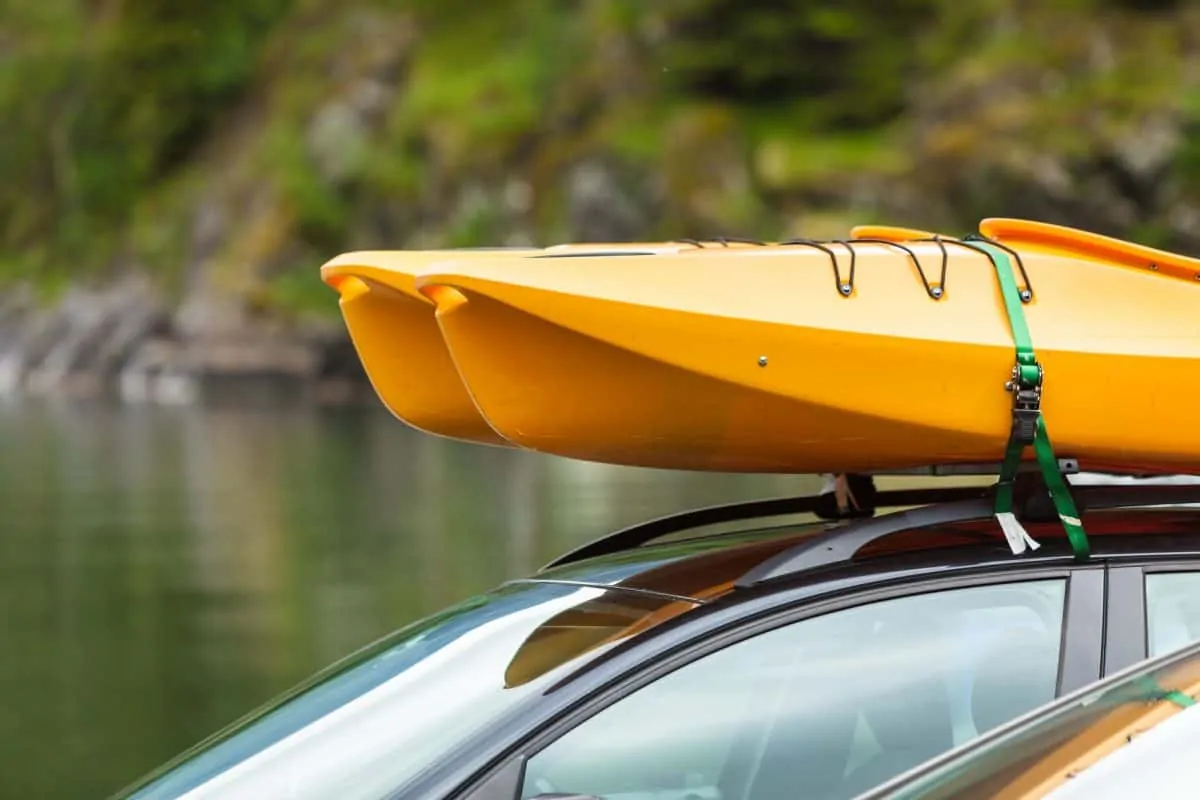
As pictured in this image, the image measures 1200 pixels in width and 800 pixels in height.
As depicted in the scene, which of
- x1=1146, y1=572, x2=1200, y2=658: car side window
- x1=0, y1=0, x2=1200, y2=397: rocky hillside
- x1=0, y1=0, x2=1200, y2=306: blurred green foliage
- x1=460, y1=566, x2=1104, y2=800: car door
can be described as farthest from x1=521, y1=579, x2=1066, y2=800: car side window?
x1=0, y1=0, x2=1200, y2=306: blurred green foliage

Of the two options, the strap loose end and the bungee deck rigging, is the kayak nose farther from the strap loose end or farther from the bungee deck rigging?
the strap loose end

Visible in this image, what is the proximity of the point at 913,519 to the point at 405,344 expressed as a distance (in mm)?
802

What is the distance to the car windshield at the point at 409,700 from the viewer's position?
7.42ft

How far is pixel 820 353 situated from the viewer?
246cm

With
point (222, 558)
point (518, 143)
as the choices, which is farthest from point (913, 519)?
point (518, 143)

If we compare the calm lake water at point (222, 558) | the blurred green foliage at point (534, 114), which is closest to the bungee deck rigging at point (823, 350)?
the calm lake water at point (222, 558)

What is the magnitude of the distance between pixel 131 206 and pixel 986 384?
6833 cm

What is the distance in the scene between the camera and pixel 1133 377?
2.52 m

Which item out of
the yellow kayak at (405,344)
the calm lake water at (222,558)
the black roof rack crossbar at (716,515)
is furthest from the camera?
the calm lake water at (222,558)

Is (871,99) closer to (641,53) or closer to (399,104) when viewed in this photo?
(641,53)

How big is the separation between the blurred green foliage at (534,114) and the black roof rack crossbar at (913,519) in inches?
1171

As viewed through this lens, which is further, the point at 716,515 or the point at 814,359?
the point at 716,515

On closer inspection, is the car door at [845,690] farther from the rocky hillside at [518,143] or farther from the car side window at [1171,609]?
the rocky hillside at [518,143]

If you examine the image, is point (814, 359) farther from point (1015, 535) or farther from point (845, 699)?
point (845, 699)
